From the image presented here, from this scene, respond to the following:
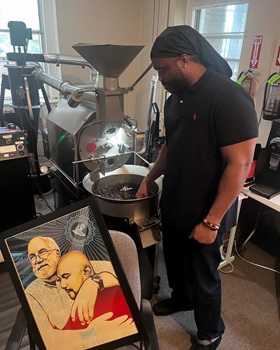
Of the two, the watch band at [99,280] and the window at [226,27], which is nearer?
the watch band at [99,280]

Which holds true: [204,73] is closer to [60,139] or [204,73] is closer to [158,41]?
[158,41]

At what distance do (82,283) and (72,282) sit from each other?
1.2 inches

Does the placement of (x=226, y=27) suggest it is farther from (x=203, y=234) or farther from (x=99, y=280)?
(x=99, y=280)

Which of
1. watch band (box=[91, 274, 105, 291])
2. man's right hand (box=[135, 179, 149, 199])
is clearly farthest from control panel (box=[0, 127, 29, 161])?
watch band (box=[91, 274, 105, 291])

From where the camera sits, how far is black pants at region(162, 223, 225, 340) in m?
1.29

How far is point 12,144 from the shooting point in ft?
Answer: 6.16

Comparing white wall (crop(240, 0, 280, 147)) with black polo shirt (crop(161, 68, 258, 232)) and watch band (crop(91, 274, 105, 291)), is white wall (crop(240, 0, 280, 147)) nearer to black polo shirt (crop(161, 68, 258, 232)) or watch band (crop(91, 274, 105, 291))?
black polo shirt (crop(161, 68, 258, 232))

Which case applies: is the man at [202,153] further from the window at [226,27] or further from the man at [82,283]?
the window at [226,27]

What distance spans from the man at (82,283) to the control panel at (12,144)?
128 centimetres

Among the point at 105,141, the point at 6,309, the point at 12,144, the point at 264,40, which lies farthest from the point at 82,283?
the point at 264,40

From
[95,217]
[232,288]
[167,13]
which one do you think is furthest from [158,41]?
[167,13]

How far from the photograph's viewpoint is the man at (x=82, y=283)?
86 centimetres

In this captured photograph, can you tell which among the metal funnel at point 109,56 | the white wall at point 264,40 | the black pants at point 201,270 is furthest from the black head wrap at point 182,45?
the white wall at point 264,40

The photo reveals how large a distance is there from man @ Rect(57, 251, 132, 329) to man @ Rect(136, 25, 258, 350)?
1.52ft
